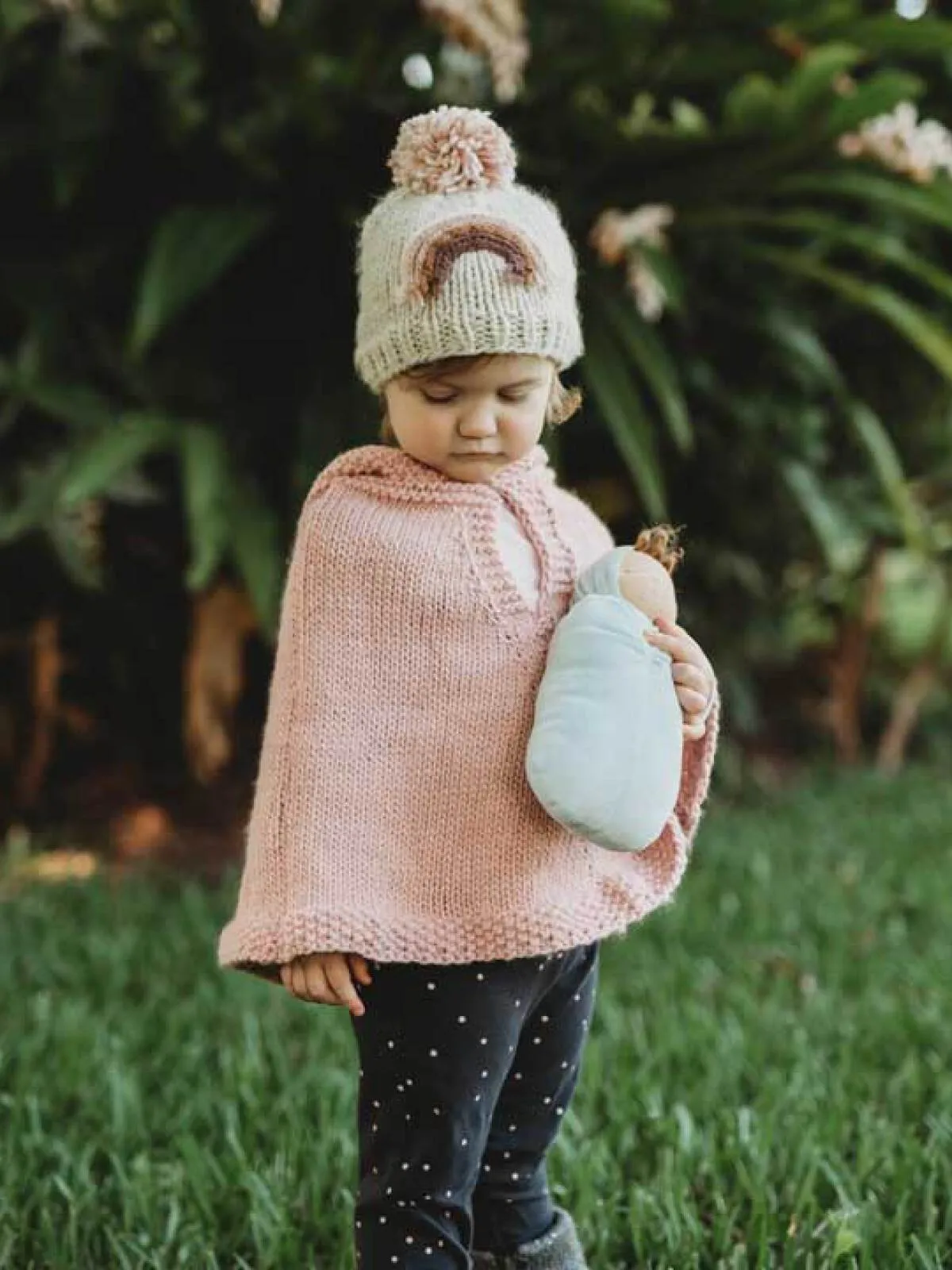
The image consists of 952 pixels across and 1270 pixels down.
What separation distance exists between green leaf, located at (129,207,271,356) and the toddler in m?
1.59

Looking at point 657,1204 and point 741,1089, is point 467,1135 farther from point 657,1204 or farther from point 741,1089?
point 741,1089

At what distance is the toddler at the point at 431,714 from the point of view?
5.18 feet

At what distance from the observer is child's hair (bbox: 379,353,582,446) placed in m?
1.57

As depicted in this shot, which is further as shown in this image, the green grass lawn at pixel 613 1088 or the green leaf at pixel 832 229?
the green leaf at pixel 832 229

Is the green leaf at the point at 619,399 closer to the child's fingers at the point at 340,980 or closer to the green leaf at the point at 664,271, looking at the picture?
the green leaf at the point at 664,271

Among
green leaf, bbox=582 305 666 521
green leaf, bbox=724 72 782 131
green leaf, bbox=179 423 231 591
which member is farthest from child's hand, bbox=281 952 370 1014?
green leaf, bbox=724 72 782 131

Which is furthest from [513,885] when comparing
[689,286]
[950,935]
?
[689,286]

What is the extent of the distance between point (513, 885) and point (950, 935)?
69.8 inches

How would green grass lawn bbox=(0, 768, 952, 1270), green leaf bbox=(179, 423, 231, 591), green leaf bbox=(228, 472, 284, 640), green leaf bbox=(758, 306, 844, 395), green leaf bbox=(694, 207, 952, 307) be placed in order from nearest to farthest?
green grass lawn bbox=(0, 768, 952, 1270) < green leaf bbox=(179, 423, 231, 591) < green leaf bbox=(228, 472, 284, 640) < green leaf bbox=(694, 207, 952, 307) < green leaf bbox=(758, 306, 844, 395)

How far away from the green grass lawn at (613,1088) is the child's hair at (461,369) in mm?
988

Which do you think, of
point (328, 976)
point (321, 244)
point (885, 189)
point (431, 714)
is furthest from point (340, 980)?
point (885, 189)

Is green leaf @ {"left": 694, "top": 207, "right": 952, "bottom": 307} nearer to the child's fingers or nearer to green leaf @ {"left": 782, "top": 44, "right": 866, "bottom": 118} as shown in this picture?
green leaf @ {"left": 782, "top": 44, "right": 866, "bottom": 118}

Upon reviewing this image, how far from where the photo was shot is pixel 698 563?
13.8ft

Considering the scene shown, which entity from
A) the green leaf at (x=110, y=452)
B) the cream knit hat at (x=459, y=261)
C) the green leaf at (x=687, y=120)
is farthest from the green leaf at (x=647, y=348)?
the cream knit hat at (x=459, y=261)
